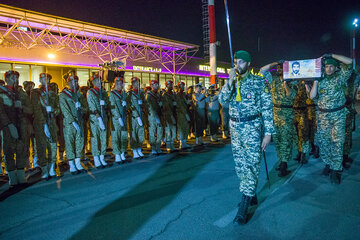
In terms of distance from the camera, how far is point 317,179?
4605 millimetres

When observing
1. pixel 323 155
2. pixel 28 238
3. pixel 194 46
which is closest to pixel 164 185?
pixel 28 238

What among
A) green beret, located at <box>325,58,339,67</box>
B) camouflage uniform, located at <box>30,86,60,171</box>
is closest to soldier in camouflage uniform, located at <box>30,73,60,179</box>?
camouflage uniform, located at <box>30,86,60,171</box>

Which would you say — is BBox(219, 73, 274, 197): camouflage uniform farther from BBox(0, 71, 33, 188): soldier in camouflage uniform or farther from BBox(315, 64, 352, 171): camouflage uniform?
BBox(0, 71, 33, 188): soldier in camouflage uniform

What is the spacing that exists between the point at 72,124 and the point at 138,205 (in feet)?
9.55

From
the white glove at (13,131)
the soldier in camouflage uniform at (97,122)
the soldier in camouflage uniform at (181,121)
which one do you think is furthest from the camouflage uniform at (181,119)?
the white glove at (13,131)

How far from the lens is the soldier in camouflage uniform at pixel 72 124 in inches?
219

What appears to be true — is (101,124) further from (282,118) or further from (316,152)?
(316,152)

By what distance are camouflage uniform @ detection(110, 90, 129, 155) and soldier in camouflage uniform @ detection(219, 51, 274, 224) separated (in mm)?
3799

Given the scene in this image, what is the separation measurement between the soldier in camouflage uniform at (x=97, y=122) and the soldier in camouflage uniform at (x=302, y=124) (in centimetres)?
465

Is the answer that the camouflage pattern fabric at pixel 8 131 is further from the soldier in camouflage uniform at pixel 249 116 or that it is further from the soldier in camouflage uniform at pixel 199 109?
the soldier in camouflage uniform at pixel 199 109

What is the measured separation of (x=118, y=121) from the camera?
6.40m

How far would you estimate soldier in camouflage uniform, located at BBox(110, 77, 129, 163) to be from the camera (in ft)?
20.9

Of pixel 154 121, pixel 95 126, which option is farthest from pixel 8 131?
pixel 154 121

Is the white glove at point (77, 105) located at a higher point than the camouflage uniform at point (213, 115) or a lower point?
higher
